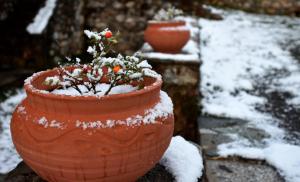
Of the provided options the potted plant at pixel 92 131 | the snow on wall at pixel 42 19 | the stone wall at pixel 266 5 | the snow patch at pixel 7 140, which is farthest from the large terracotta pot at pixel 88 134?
the stone wall at pixel 266 5

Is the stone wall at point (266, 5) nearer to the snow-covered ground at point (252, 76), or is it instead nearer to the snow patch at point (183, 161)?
the snow-covered ground at point (252, 76)

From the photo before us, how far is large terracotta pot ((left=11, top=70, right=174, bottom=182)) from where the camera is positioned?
1.34m

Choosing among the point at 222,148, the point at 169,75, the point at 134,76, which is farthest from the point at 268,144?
the point at 134,76

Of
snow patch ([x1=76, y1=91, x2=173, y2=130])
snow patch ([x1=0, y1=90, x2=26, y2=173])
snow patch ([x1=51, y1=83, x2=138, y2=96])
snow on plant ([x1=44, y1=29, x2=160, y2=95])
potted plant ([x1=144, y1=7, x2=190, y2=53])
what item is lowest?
snow patch ([x1=0, y1=90, x2=26, y2=173])

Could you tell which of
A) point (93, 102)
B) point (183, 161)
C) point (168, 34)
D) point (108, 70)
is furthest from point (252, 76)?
point (93, 102)

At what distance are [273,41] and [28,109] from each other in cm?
474

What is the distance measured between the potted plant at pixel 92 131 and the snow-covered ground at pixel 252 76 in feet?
4.09

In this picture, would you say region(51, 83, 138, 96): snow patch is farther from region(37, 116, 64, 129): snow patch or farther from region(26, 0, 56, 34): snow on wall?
region(26, 0, 56, 34): snow on wall

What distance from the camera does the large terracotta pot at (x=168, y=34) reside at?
354 cm

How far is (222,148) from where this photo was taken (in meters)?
2.69

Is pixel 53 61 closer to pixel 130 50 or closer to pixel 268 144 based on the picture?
pixel 130 50

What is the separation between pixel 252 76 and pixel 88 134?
3.35 meters

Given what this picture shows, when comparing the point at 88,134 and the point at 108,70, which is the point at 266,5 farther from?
the point at 88,134

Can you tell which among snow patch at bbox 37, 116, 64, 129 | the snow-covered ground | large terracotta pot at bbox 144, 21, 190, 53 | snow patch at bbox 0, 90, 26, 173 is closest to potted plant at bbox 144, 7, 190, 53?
large terracotta pot at bbox 144, 21, 190, 53
